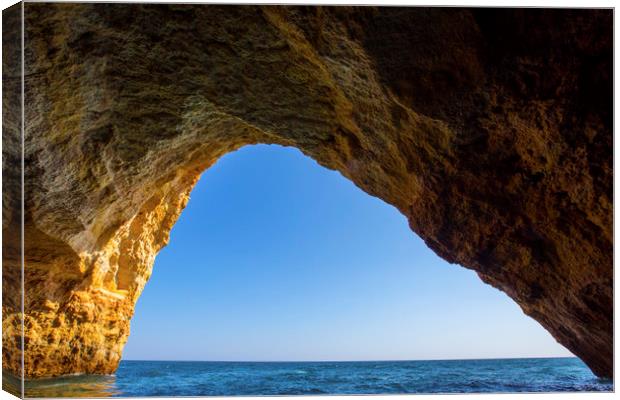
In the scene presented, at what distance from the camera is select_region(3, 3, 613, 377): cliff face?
18.4 feet

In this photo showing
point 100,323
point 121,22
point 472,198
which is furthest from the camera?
point 100,323

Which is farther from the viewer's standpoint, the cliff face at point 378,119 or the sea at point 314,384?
the sea at point 314,384

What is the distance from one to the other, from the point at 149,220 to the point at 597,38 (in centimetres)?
1172

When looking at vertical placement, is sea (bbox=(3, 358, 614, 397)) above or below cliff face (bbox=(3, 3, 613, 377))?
below

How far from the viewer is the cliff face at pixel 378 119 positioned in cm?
561

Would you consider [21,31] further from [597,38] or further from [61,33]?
[597,38]

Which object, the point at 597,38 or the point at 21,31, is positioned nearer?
the point at 597,38

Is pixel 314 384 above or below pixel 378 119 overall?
below

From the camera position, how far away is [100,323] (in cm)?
1423

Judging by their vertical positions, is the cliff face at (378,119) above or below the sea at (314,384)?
above

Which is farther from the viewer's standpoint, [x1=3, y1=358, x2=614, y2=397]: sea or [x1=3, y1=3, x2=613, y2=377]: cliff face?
[x1=3, y1=358, x2=614, y2=397]: sea

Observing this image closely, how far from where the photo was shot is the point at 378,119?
7395 millimetres

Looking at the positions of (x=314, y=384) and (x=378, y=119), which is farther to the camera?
(x=314, y=384)

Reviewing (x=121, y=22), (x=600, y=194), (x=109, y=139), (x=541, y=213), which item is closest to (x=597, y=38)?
(x=600, y=194)
